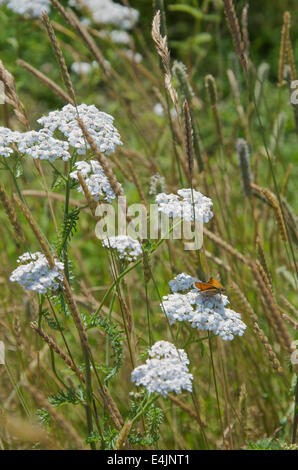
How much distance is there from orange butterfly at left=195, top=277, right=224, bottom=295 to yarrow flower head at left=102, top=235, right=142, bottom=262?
0.14 metres

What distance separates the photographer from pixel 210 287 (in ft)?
3.00

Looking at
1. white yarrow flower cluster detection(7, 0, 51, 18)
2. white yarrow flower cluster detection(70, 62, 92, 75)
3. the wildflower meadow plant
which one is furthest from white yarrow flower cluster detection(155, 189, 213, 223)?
white yarrow flower cluster detection(7, 0, 51, 18)

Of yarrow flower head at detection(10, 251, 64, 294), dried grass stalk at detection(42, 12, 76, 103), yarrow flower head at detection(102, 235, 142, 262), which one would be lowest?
yarrow flower head at detection(10, 251, 64, 294)

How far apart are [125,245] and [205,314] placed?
0.19m

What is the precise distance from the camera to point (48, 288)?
900mm

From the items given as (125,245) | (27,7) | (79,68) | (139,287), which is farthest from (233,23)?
(27,7)

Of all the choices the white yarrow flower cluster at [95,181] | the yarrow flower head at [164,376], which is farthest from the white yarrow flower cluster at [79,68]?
the yarrow flower head at [164,376]

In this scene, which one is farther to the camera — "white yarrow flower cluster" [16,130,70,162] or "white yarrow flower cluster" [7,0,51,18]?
"white yarrow flower cluster" [7,0,51,18]

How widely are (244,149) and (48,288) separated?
2.77ft

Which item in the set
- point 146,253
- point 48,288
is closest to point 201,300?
point 146,253

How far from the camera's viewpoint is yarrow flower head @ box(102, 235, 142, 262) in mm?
→ 975

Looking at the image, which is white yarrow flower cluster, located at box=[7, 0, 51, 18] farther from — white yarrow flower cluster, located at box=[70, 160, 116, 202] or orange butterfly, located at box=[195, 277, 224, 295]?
orange butterfly, located at box=[195, 277, 224, 295]

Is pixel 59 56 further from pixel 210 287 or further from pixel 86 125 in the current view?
pixel 210 287
